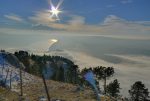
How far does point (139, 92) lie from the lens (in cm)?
14488

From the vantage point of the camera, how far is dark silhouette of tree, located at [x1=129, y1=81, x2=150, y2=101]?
465ft

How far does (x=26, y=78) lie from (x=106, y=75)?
1479 inches

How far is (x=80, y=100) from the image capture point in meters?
78.2

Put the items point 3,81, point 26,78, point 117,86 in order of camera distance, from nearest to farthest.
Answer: point 3,81, point 26,78, point 117,86

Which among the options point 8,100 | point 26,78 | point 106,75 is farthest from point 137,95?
point 8,100

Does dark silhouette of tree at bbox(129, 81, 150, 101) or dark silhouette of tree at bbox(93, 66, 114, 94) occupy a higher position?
dark silhouette of tree at bbox(93, 66, 114, 94)

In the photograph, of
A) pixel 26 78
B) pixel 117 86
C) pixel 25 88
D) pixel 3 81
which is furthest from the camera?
pixel 117 86

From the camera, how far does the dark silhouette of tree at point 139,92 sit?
465ft

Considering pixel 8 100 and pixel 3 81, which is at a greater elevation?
pixel 3 81

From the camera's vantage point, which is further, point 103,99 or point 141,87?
point 141,87

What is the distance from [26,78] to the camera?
130 meters

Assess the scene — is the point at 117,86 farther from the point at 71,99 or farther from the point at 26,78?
the point at 71,99

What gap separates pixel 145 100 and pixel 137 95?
683 cm

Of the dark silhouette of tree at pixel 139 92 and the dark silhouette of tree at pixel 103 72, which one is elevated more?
the dark silhouette of tree at pixel 103 72
